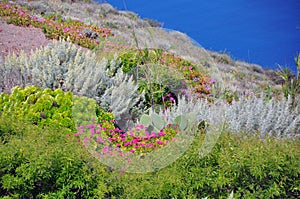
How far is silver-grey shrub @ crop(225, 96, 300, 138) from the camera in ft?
17.2

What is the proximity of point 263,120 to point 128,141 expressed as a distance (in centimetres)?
195

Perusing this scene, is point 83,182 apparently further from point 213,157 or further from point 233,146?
point 233,146

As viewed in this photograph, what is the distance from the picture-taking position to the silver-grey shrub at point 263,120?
524cm

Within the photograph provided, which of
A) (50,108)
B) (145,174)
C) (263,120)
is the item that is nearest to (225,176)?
(145,174)

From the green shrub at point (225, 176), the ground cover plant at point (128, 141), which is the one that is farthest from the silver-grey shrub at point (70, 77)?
the green shrub at point (225, 176)

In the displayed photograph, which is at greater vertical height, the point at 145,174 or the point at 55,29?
the point at 55,29

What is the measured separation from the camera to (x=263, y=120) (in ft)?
17.2

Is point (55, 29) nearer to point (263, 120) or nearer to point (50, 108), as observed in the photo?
point (50, 108)

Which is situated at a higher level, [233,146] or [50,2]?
[50,2]

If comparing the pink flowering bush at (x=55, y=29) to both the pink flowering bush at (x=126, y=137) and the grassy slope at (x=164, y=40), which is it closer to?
the grassy slope at (x=164, y=40)

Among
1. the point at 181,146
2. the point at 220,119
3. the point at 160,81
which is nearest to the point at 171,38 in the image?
the point at 160,81

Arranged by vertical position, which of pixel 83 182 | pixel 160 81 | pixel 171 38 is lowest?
pixel 83 182

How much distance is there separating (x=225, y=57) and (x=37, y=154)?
1388 cm

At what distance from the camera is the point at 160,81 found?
538 centimetres
